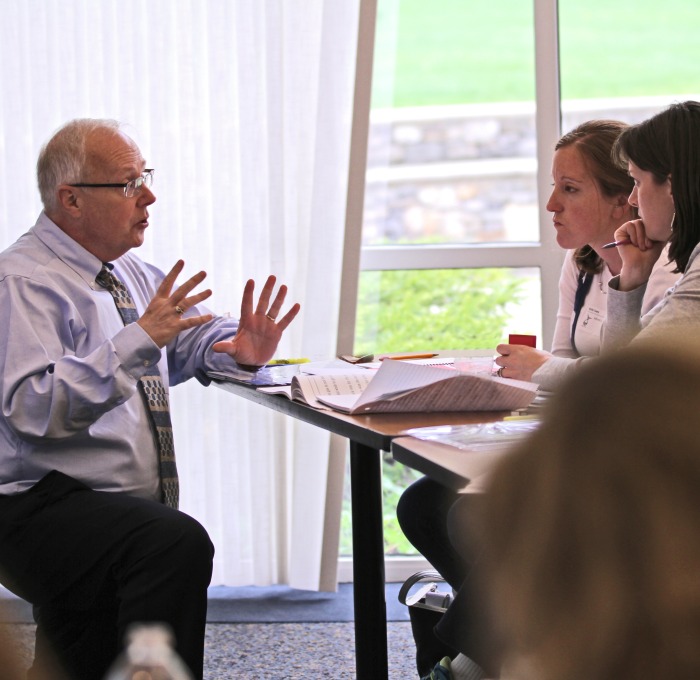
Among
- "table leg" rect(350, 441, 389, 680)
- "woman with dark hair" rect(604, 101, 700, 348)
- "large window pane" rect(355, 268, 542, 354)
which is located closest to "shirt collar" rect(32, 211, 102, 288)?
"table leg" rect(350, 441, 389, 680)

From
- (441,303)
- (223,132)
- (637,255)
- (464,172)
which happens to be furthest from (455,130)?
(637,255)

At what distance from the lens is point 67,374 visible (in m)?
1.88

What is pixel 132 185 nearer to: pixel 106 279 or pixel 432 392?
pixel 106 279

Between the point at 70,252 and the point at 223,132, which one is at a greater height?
the point at 223,132

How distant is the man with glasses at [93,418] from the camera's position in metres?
1.80

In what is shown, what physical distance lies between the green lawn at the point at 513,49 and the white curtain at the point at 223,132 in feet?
0.78

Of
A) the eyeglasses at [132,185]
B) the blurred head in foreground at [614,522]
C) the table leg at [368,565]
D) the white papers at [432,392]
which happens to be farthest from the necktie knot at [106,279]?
the blurred head in foreground at [614,522]

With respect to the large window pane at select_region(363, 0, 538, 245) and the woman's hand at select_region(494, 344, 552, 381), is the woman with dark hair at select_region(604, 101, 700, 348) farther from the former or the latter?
the large window pane at select_region(363, 0, 538, 245)

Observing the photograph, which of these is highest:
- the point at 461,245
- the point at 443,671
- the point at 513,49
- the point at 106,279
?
the point at 513,49

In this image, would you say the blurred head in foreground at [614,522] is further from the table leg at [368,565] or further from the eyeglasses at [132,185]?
the eyeglasses at [132,185]

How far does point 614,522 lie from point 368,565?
4.76 feet

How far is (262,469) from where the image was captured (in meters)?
3.17

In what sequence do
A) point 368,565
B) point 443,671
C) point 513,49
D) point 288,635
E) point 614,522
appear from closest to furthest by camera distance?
1. point 614,522
2. point 443,671
3. point 368,565
4. point 288,635
5. point 513,49

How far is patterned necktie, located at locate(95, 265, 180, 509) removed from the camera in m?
2.11
